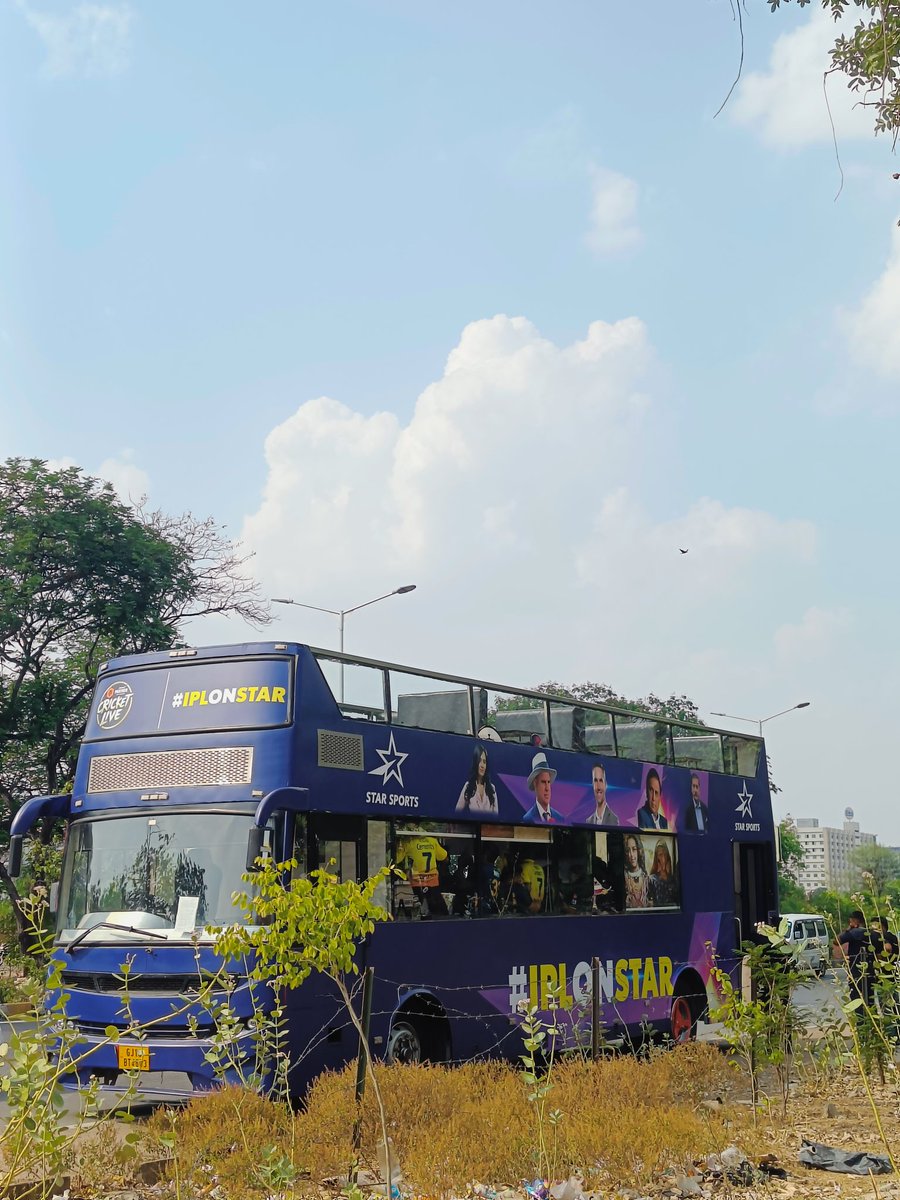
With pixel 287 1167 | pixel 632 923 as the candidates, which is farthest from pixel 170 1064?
pixel 632 923

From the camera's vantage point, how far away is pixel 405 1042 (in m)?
11.1

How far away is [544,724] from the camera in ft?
45.3

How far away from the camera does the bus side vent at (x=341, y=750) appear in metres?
10.6

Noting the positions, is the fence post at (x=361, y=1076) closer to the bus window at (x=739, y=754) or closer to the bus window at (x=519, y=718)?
the bus window at (x=519, y=718)

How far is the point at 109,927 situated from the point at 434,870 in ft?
9.98

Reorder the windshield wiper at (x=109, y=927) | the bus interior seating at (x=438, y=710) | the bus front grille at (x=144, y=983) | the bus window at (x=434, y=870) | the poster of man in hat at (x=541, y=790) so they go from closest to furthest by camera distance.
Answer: the bus front grille at (x=144, y=983) → the windshield wiper at (x=109, y=927) → the bus window at (x=434, y=870) → the bus interior seating at (x=438, y=710) → the poster of man in hat at (x=541, y=790)

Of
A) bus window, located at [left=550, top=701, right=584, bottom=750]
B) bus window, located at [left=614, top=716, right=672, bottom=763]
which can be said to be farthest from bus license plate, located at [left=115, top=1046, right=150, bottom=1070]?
bus window, located at [left=614, top=716, right=672, bottom=763]

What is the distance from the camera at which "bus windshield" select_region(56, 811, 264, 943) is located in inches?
384

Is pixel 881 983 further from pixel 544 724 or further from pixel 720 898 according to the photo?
pixel 720 898

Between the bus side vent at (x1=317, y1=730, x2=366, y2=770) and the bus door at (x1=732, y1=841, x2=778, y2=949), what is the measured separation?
26.0 feet

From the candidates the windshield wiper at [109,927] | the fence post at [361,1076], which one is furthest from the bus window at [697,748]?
the fence post at [361,1076]

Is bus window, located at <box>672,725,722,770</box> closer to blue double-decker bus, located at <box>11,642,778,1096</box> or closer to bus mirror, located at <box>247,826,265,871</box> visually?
blue double-decker bus, located at <box>11,642,778,1096</box>

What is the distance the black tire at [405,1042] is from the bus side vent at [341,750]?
222 centimetres

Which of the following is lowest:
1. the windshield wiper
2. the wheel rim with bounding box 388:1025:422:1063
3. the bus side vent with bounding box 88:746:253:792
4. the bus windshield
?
the wheel rim with bounding box 388:1025:422:1063
